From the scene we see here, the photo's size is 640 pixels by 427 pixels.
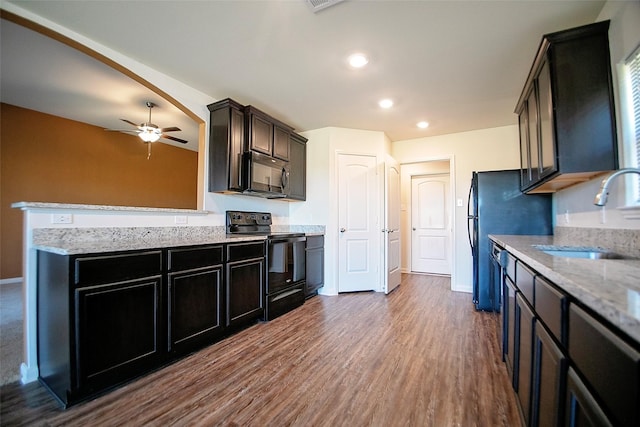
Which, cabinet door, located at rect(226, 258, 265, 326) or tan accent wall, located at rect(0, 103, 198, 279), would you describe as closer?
cabinet door, located at rect(226, 258, 265, 326)

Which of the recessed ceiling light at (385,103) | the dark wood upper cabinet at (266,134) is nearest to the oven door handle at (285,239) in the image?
the dark wood upper cabinet at (266,134)

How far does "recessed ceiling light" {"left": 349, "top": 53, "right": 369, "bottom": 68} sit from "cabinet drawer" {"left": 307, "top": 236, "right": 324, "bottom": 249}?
2115 millimetres

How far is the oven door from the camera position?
9.84ft

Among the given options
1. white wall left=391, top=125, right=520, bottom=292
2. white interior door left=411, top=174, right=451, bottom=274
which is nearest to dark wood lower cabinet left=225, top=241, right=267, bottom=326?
white wall left=391, top=125, right=520, bottom=292

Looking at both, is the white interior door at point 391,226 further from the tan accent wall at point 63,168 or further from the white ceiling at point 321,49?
the tan accent wall at point 63,168

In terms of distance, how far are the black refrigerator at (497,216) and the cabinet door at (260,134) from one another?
2609 mm

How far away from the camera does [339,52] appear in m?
2.23

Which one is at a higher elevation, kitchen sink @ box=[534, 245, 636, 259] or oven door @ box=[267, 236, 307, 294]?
kitchen sink @ box=[534, 245, 636, 259]

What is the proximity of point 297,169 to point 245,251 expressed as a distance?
173cm

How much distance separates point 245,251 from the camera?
264 centimetres

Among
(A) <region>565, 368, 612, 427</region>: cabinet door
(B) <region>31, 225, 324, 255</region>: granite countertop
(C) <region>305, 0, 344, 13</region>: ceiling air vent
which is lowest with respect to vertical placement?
(A) <region>565, 368, 612, 427</region>: cabinet door

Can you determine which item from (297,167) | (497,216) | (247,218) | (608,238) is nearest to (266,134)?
(297,167)

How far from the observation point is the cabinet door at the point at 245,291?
96.9 inches

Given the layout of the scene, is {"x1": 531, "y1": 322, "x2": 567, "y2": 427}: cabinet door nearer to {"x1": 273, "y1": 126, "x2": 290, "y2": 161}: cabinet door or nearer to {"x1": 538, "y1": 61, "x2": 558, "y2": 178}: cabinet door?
{"x1": 538, "y1": 61, "x2": 558, "y2": 178}: cabinet door
